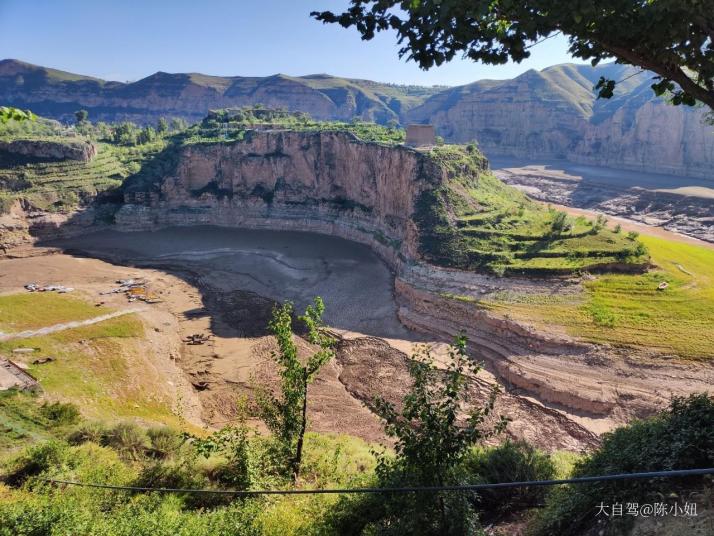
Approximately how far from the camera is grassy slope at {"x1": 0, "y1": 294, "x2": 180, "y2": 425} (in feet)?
83.7

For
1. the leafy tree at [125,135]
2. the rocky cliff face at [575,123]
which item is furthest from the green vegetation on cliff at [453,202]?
the rocky cliff face at [575,123]

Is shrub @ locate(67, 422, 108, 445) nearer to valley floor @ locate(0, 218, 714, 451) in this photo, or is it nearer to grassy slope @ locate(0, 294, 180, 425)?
valley floor @ locate(0, 218, 714, 451)

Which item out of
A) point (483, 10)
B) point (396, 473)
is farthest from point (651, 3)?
point (396, 473)

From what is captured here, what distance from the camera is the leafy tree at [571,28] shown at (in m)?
7.26

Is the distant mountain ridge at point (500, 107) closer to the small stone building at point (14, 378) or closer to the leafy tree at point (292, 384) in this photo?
the leafy tree at point (292, 384)

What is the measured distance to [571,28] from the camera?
785cm

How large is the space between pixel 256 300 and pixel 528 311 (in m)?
27.2

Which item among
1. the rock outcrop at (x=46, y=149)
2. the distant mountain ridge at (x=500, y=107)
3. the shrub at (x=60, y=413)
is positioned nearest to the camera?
the shrub at (x=60, y=413)

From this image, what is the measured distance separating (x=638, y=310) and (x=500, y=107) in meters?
131

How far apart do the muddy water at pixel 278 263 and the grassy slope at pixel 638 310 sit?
12121 millimetres

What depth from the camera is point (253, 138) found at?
246 feet

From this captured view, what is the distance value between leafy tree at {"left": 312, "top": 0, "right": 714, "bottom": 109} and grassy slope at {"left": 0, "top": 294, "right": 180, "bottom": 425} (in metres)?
23.8

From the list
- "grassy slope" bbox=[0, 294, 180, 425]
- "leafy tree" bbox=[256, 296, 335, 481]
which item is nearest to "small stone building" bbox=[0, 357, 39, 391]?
"grassy slope" bbox=[0, 294, 180, 425]

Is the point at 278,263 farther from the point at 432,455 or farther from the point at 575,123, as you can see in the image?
the point at 575,123
